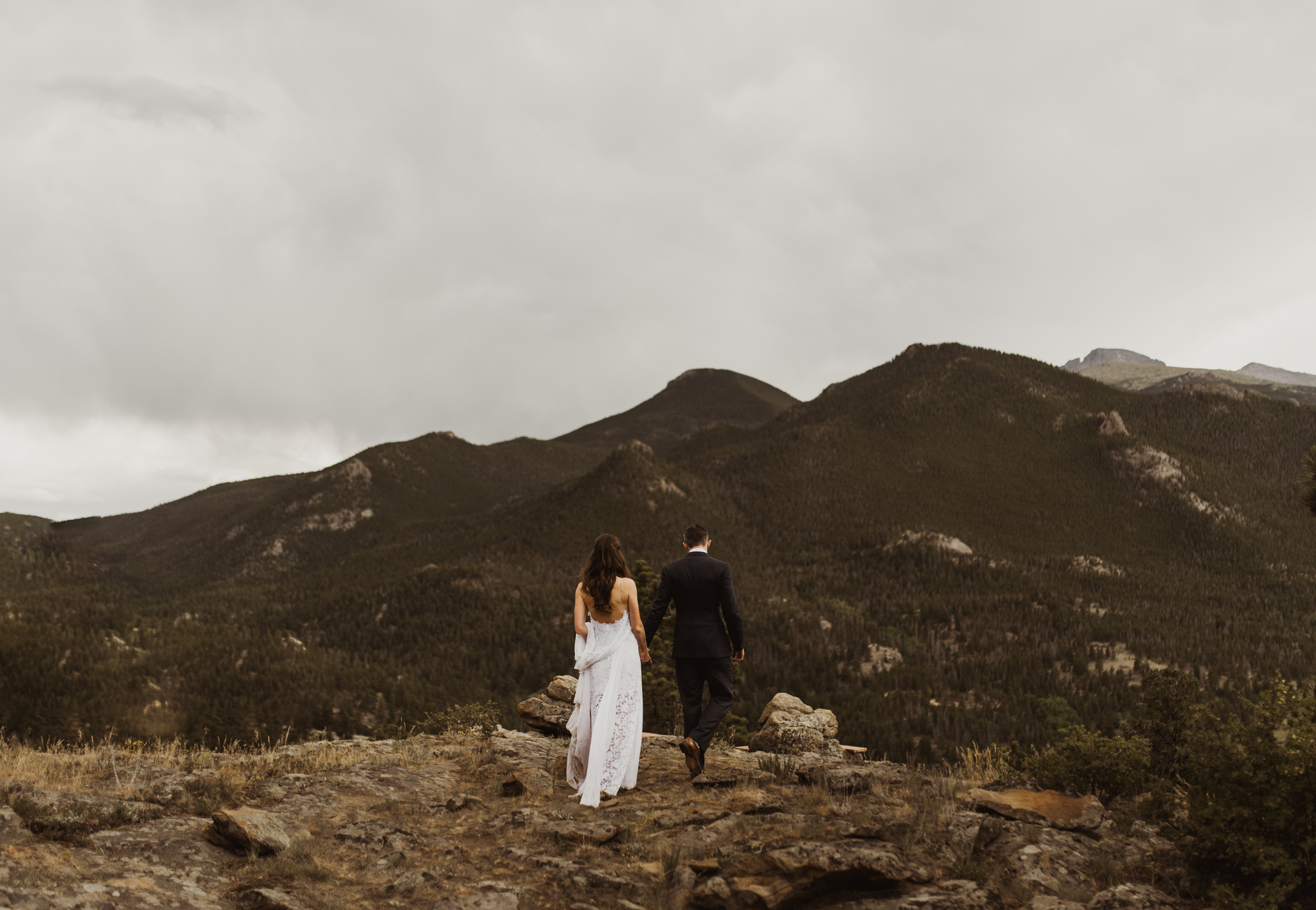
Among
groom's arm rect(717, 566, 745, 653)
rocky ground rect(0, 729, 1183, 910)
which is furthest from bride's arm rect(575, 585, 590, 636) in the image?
rocky ground rect(0, 729, 1183, 910)

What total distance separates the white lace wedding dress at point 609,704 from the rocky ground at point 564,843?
1.81ft

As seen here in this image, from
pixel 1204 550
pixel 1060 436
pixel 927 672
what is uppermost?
pixel 1060 436

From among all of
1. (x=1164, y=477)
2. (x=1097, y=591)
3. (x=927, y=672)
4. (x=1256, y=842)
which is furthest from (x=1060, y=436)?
(x=1256, y=842)

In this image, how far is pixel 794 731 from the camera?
16.3 meters

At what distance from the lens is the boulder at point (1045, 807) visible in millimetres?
7809

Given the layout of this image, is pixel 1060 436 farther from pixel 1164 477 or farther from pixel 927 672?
pixel 927 672

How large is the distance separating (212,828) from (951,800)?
8955 millimetres

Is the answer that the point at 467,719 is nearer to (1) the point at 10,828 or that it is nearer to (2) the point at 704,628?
(2) the point at 704,628

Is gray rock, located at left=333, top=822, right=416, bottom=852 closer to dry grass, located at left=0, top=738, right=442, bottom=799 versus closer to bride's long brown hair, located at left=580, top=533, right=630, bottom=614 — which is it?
dry grass, located at left=0, top=738, right=442, bottom=799

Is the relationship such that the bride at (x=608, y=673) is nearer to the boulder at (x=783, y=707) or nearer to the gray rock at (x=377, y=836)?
the gray rock at (x=377, y=836)

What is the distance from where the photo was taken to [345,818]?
30.9ft

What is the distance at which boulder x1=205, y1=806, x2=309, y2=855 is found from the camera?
7496 mm

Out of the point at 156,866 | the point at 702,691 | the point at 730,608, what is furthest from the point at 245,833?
the point at 730,608

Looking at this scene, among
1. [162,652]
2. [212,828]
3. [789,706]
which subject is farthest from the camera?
[162,652]
